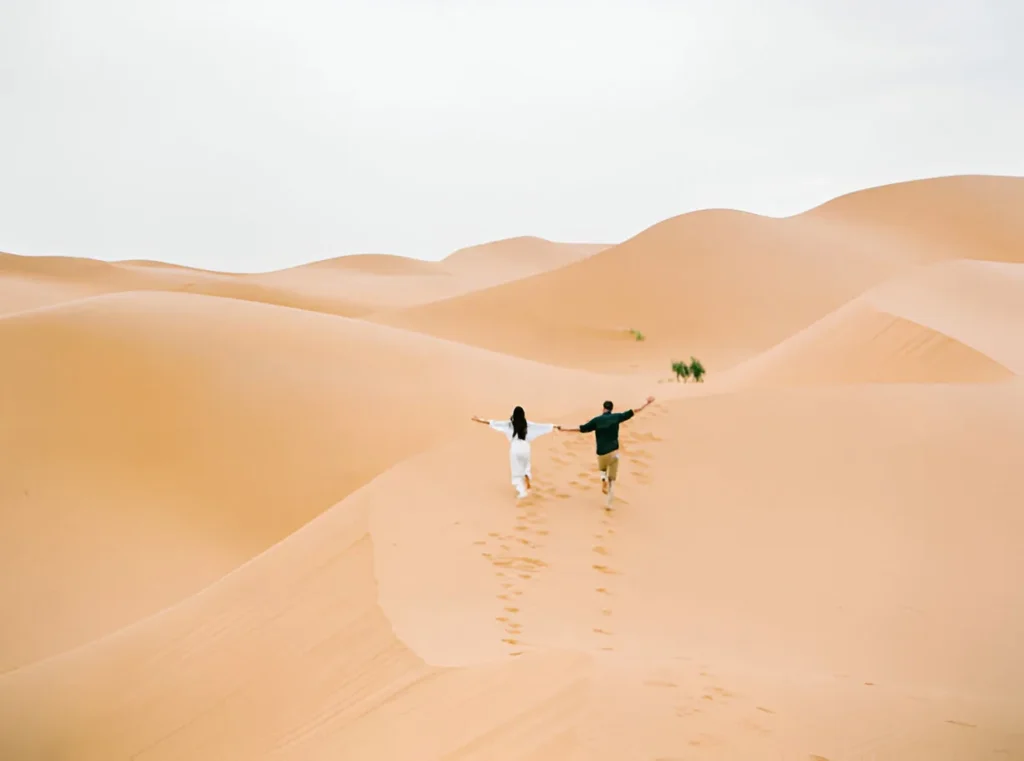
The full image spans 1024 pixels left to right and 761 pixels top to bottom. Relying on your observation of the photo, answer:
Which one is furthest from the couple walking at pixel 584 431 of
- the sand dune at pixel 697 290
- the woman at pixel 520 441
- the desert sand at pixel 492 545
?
the sand dune at pixel 697 290

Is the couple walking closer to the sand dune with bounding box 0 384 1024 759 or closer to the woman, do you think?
the woman

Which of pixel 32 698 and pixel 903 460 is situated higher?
pixel 903 460

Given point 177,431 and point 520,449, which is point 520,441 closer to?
point 520,449

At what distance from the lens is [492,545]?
7.43m

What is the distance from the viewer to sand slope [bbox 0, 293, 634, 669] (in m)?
11.4

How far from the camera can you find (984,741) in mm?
4305

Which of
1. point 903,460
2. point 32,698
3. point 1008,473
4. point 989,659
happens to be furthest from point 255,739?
point 1008,473

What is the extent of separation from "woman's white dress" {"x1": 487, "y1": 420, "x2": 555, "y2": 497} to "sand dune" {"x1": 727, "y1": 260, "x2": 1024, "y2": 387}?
6901 mm

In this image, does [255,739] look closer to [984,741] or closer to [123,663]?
[123,663]

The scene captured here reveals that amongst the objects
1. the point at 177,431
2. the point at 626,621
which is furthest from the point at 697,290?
the point at 626,621

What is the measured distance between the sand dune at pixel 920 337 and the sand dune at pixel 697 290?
13482mm

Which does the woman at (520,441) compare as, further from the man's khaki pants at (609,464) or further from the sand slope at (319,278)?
the sand slope at (319,278)

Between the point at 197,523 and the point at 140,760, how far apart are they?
730 centimetres

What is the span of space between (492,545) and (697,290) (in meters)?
33.6
